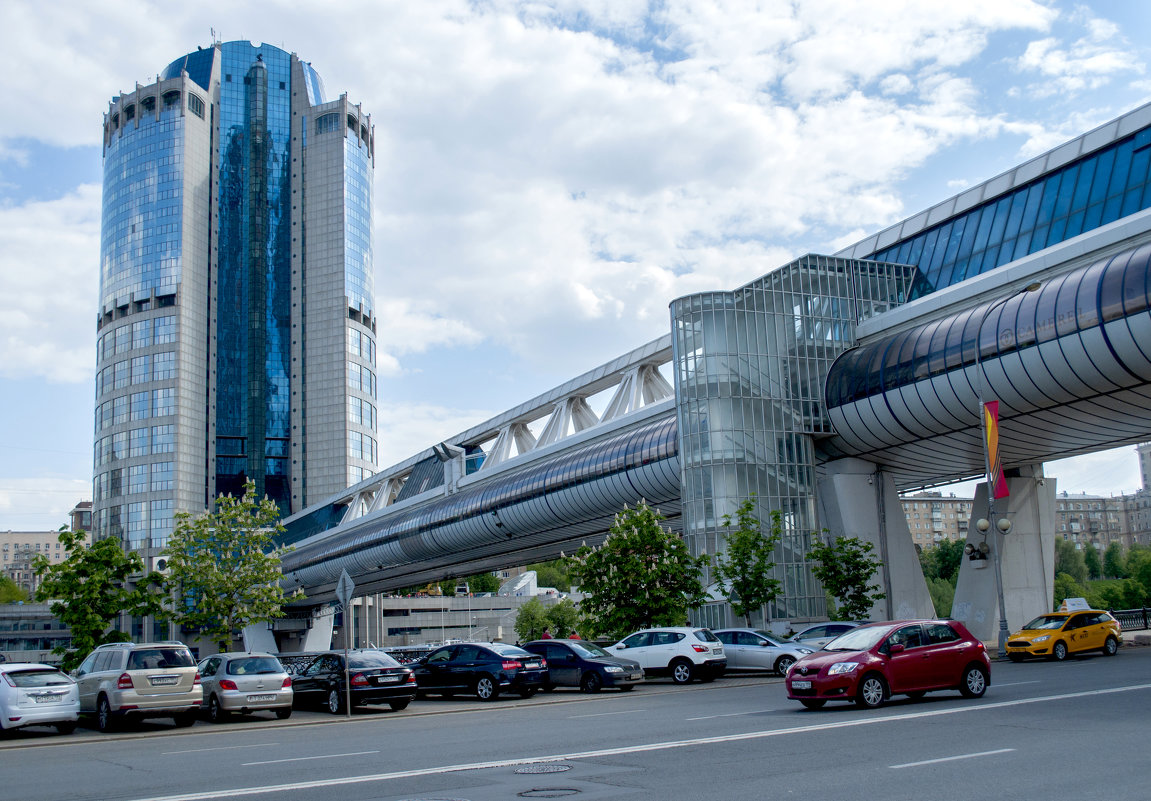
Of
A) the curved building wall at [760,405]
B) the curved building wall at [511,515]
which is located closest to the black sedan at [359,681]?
the curved building wall at [760,405]

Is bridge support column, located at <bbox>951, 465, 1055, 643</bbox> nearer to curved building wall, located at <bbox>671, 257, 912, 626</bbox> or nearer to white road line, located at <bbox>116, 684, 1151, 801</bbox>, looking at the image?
curved building wall, located at <bbox>671, 257, 912, 626</bbox>

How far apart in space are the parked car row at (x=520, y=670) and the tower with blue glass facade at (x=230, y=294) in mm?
118214

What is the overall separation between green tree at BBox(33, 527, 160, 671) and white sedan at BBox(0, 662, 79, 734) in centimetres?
1417

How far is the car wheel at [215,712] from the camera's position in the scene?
857 inches

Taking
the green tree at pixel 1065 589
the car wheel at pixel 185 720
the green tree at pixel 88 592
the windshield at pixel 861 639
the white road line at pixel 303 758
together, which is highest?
the green tree at pixel 88 592

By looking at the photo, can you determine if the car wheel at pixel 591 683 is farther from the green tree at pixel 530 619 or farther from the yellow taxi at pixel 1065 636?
the green tree at pixel 530 619

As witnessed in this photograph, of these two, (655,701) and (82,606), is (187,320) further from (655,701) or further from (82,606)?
A: (655,701)

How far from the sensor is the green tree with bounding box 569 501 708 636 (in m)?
35.2

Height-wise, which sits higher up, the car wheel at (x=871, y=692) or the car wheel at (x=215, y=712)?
the car wheel at (x=871, y=692)

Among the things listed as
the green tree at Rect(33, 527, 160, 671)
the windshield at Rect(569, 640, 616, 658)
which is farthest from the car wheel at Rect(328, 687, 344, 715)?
the green tree at Rect(33, 527, 160, 671)

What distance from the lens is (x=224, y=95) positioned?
150 meters

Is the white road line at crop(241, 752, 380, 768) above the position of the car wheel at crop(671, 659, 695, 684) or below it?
above

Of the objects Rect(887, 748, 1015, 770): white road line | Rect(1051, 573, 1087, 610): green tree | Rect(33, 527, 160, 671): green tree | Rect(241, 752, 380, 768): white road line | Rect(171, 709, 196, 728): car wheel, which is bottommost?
Rect(1051, 573, 1087, 610): green tree

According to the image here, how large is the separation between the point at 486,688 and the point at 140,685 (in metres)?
7.97
